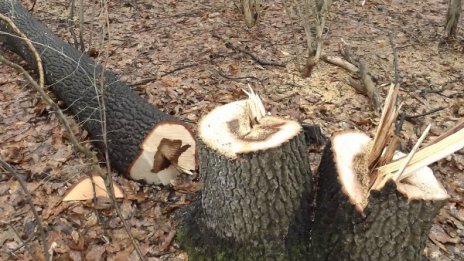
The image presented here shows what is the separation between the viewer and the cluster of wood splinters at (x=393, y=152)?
2080mm

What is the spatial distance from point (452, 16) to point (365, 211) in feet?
14.1

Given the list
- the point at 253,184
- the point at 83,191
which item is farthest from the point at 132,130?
the point at 253,184

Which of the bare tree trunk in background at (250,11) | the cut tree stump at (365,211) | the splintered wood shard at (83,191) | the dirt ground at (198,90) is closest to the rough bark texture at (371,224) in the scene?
the cut tree stump at (365,211)

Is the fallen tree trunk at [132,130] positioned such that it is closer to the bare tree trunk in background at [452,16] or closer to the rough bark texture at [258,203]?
the rough bark texture at [258,203]

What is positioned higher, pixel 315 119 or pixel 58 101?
pixel 58 101

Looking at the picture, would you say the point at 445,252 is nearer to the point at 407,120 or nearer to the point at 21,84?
the point at 407,120

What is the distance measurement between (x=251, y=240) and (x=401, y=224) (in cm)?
88

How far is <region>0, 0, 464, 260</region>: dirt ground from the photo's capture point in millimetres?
2956

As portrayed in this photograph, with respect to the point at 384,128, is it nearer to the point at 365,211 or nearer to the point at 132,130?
the point at 365,211

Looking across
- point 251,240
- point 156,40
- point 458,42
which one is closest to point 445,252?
point 251,240

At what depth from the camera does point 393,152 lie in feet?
7.28

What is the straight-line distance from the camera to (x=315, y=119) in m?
4.11

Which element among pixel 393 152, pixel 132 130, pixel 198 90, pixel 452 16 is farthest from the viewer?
pixel 452 16

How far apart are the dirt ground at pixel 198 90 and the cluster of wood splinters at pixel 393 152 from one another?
3.46 ft
